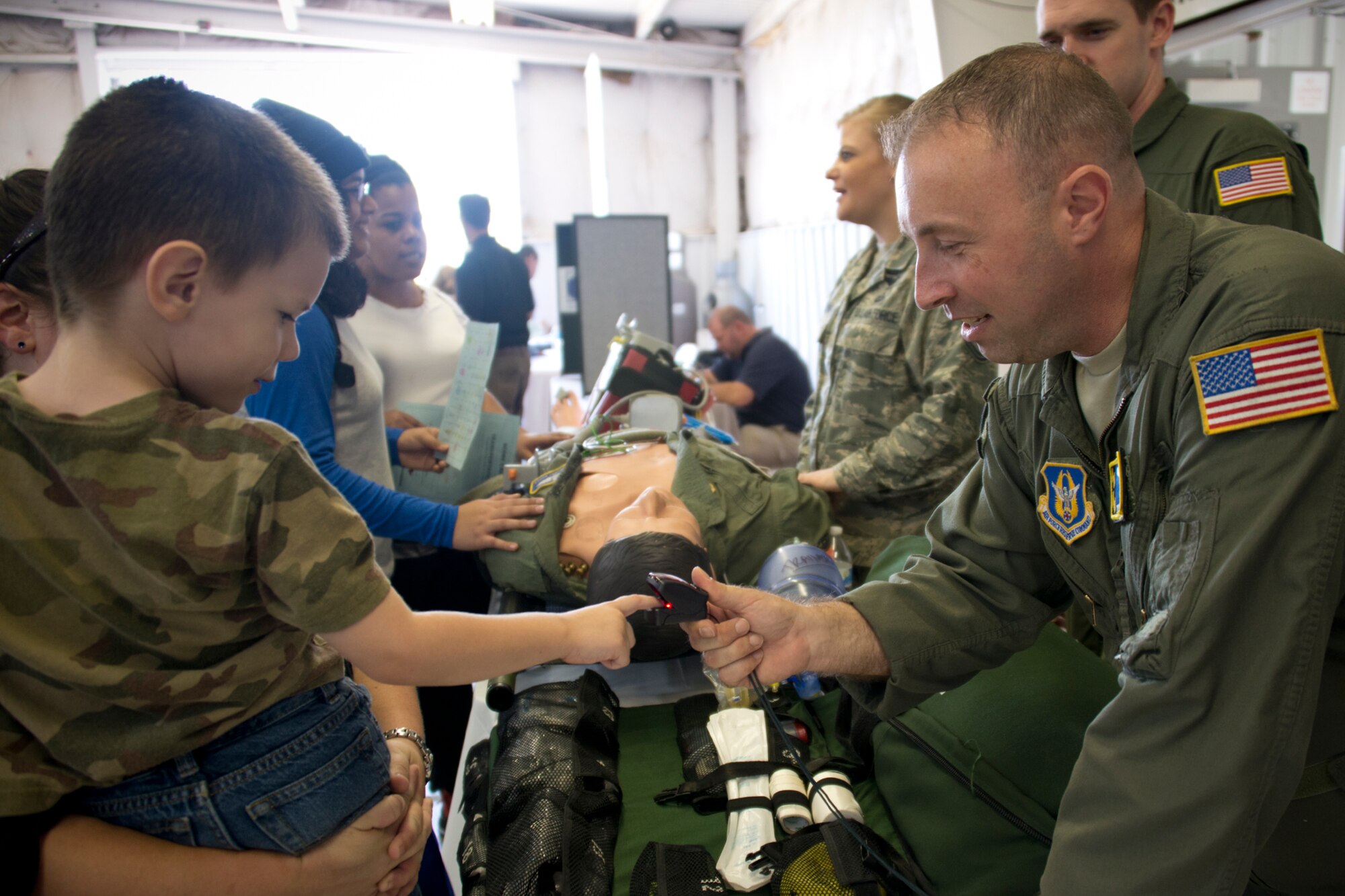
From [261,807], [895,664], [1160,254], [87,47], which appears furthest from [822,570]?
[87,47]

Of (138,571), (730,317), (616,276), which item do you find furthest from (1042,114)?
(730,317)

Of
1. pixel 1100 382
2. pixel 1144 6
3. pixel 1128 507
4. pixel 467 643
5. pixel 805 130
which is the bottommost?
pixel 467 643

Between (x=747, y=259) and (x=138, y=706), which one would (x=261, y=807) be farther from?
(x=747, y=259)

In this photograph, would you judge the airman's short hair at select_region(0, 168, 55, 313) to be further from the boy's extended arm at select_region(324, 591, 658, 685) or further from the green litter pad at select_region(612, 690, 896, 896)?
the green litter pad at select_region(612, 690, 896, 896)

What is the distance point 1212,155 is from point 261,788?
7.52 feet

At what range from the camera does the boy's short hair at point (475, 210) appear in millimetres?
4824

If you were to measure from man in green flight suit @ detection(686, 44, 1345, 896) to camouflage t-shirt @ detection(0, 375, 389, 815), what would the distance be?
661 millimetres

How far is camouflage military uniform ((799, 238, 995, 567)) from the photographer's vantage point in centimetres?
215

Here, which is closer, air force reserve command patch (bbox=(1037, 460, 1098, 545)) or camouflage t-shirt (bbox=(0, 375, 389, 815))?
camouflage t-shirt (bbox=(0, 375, 389, 815))

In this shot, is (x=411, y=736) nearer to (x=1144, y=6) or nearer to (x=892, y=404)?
(x=892, y=404)

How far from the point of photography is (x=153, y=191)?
2.54 ft

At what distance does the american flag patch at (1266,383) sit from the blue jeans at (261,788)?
104 cm

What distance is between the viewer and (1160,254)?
40.7 inches

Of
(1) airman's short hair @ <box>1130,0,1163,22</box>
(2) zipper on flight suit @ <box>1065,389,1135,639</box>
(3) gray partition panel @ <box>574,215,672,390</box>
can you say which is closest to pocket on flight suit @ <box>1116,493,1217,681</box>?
(2) zipper on flight suit @ <box>1065,389,1135,639</box>
